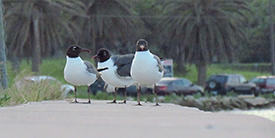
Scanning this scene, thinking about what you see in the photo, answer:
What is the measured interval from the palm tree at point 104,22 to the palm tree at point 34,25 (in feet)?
6.01

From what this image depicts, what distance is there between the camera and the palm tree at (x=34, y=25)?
3538cm

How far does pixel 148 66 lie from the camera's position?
31.3ft

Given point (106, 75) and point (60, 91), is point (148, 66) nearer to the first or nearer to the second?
point (106, 75)

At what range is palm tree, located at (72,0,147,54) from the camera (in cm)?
3912

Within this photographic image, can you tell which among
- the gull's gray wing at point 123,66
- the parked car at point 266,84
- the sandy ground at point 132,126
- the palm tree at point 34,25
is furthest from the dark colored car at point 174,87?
the sandy ground at point 132,126

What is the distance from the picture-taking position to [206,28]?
38875 mm

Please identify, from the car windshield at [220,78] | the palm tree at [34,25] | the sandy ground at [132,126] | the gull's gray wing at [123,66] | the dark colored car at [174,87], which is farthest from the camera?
the car windshield at [220,78]

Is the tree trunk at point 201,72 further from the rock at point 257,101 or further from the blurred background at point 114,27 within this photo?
the rock at point 257,101

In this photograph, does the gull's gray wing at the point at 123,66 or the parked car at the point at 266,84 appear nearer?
the gull's gray wing at the point at 123,66

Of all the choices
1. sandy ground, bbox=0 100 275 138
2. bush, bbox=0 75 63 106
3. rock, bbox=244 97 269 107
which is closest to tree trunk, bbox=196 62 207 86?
rock, bbox=244 97 269 107

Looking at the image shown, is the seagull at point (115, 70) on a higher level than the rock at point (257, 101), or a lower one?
higher

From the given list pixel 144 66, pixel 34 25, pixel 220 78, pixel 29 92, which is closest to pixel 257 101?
pixel 220 78

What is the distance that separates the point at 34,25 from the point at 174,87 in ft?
34.1

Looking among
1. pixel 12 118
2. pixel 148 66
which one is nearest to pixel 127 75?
pixel 148 66
